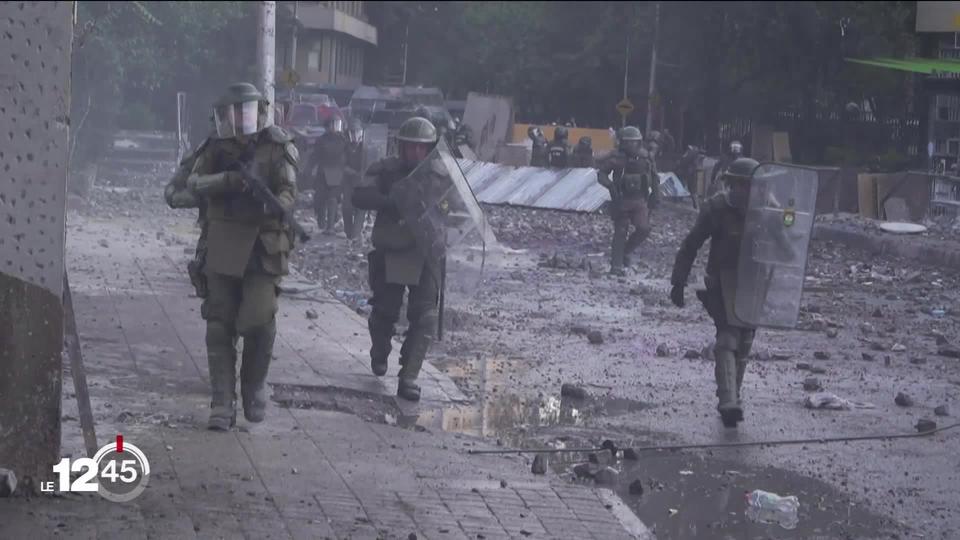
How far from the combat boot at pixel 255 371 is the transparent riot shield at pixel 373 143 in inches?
546

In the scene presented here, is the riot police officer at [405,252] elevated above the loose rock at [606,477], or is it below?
above

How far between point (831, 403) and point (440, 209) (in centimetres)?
274

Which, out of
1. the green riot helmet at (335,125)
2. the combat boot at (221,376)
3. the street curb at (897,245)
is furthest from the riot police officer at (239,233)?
the green riot helmet at (335,125)

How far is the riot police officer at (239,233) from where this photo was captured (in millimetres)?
7293

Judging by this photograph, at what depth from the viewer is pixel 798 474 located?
25.0ft

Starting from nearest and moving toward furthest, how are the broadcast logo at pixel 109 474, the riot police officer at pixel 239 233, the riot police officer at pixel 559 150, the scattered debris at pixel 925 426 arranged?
the broadcast logo at pixel 109 474
the riot police officer at pixel 239 233
the scattered debris at pixel 925 426
the riot police officer at pixel 559 150

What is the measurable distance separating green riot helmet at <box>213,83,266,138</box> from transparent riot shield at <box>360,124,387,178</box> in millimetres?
14115

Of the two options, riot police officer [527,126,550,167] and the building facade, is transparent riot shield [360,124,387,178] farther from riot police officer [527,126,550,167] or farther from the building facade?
the building facade

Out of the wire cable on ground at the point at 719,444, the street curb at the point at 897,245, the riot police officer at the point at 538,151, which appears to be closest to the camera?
the wire cable on ground at the point at 719,444

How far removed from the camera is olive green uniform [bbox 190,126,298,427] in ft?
24.1

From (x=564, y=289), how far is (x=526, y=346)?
4269mm

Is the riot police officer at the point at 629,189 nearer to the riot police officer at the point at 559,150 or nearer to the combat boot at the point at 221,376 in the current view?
the combat boot at the point at 221,376

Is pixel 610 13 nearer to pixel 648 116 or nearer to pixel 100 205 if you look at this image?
pixel 648 116

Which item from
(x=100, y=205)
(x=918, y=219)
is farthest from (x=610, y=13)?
(x=100, y=205)
